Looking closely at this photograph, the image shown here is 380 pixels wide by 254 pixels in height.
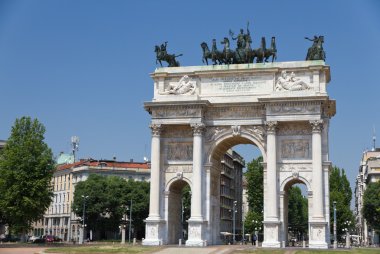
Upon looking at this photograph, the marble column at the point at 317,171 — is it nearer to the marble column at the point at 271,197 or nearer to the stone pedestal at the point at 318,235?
the stone pedestal at the point at 318,235

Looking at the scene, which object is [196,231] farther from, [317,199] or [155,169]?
[317,199]

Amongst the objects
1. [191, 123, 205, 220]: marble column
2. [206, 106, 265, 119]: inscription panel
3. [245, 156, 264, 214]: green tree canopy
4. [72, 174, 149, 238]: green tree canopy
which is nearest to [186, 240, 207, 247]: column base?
[191, 123, 205, 220]: marble column

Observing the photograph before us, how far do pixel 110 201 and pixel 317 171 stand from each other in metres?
43.3

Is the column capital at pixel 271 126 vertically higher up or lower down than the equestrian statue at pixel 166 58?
lower down

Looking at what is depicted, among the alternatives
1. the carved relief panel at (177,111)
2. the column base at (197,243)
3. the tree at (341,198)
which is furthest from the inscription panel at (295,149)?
the tree at (341,198)

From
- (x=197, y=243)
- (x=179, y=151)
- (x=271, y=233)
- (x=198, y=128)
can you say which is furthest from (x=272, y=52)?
(x=197, y=243)

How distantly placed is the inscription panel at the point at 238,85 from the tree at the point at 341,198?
43.9 metres

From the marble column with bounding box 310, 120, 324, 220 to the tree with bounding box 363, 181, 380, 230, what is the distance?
36.1 m

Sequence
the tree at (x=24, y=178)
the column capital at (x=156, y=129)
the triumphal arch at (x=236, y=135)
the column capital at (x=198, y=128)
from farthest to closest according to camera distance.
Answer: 1. the tree at (x=24, y=178)
2. the column capital at (x=156, y=129)
3. the column capital at (x=198, y=128)
4. the triumphal arch at (x=236, y=135)

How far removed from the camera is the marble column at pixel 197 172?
4555 cm

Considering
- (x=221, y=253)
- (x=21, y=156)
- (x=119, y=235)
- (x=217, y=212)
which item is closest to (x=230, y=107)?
(x=217, y=212)

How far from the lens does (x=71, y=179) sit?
102062mm

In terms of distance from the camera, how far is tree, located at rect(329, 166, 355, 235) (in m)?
86.6

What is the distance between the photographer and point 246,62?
48062mm
